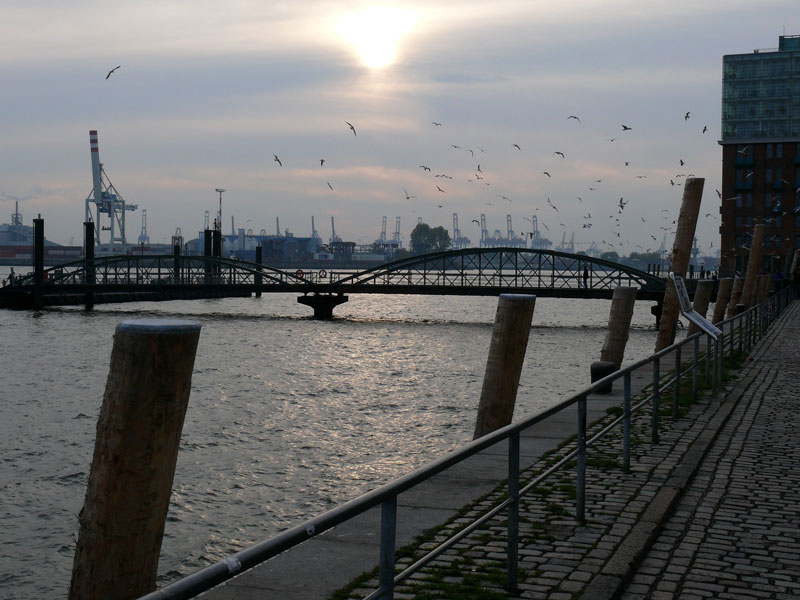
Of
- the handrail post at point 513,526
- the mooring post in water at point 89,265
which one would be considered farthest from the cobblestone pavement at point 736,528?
the mooring post in water at point 89,265

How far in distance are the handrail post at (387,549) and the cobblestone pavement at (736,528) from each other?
9.87 feet

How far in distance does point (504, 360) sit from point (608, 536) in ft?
18.8

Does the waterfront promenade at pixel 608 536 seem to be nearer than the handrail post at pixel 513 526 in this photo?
Yes

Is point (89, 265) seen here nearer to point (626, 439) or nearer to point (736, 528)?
point (626, 439)

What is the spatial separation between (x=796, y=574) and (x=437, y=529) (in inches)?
114

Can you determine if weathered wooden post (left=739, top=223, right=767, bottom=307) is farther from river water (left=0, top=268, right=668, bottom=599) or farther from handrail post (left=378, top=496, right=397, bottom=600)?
handrail post (left=378, top=496, right=397, bottom=600)

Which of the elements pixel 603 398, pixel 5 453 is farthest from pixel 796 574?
pixel 5 453

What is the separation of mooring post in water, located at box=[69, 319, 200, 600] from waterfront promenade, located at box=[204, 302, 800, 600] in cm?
78

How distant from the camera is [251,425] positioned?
27.5 meters

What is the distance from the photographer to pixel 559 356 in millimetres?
51812

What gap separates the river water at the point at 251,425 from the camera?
15.9 metres

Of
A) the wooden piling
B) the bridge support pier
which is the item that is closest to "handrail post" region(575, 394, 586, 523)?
the wooden piling

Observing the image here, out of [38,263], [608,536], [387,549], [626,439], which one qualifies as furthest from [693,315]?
[38,263]

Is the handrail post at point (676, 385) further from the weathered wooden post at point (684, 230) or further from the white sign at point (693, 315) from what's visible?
the weathered wooden post at point (684, 230)
